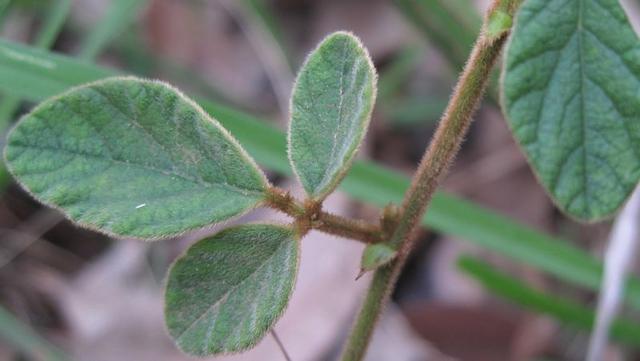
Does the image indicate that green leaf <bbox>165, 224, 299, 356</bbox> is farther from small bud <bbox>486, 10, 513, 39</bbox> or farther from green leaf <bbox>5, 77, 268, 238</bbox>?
small bud <bbox>486, 10, 513, 39</bbox>

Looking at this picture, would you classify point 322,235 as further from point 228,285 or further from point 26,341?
point 228,285

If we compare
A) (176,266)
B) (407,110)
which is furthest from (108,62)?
(176,266)

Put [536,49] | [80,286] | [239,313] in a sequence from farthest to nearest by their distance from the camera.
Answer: [80,286]
[239,313]
[536,49]

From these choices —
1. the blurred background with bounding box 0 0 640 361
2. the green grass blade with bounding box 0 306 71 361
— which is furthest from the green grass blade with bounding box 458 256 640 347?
the green grass blade with bounding box 0 306 71 361

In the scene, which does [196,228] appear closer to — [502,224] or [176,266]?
[176,266]

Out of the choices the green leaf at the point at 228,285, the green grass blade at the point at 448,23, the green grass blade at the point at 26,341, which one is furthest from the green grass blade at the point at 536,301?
the green leaf at the point at 228,285

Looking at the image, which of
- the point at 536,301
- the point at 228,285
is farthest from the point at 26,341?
the point at 228,285
